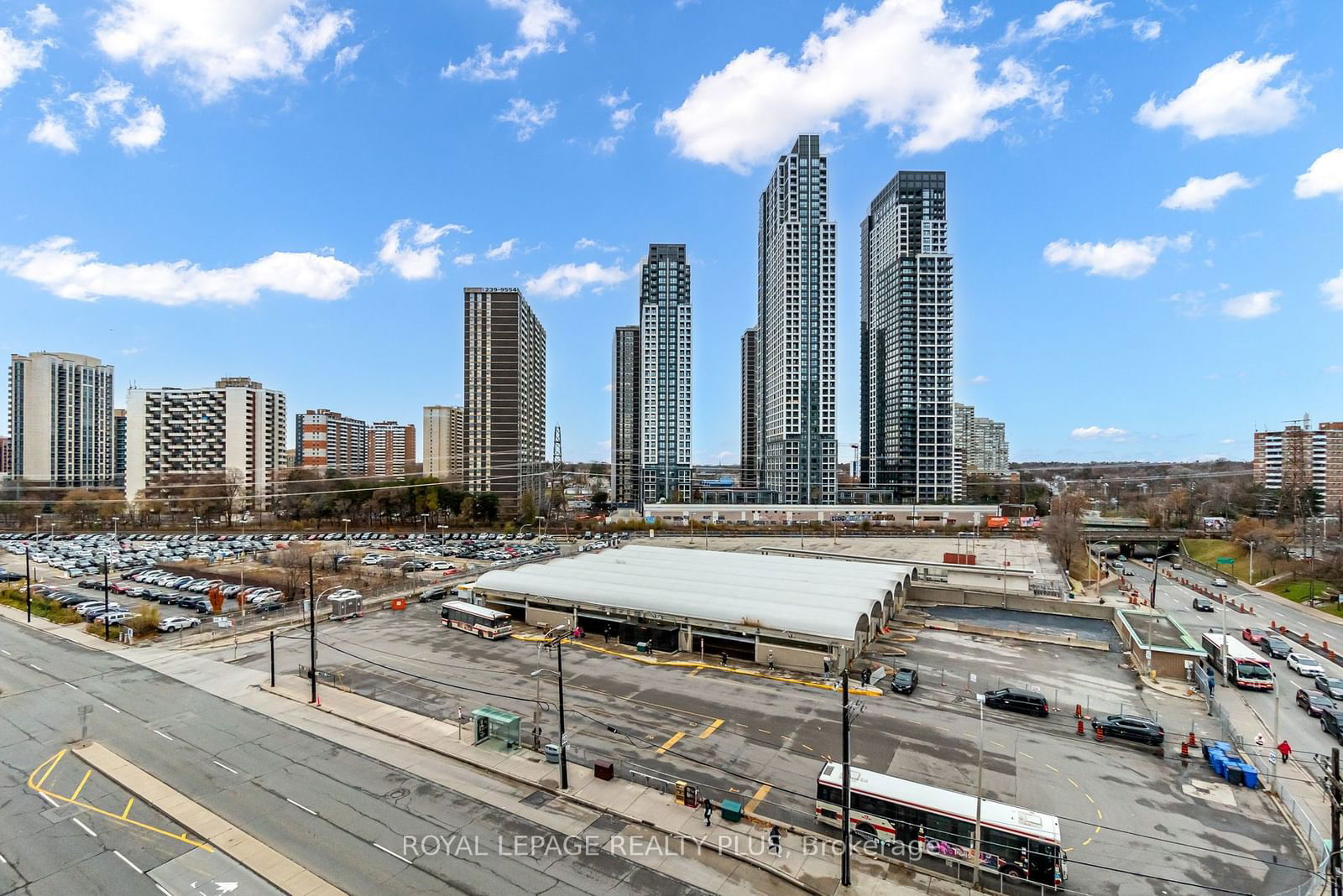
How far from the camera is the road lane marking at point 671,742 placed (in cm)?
2227

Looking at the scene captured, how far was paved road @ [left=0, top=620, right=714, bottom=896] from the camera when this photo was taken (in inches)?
589

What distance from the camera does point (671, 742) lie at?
23.0 metres

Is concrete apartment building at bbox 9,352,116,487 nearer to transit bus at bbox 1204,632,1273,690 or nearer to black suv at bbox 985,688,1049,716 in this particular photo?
black suv at bbox 985,688,1049,716

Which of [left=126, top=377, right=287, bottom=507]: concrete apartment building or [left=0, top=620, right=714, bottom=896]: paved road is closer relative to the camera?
[left=0, top=620, right=714, bottom=896]: paved road

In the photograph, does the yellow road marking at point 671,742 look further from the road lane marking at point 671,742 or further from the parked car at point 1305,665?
the parked car at point 1305,665

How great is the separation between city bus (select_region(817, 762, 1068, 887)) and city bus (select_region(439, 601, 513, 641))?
83.5 ft

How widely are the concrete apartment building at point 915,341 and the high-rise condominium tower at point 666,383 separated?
44.8 metres

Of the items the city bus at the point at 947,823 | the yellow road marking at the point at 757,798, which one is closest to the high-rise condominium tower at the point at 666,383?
the yellow road marking at the point at 757,798

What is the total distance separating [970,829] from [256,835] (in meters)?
19.4

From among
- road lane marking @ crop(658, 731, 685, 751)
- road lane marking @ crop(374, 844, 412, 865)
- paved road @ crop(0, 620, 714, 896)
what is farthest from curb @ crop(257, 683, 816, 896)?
road lane marking @ crop(374, 844, 412, 865)

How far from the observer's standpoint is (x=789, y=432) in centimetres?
12456

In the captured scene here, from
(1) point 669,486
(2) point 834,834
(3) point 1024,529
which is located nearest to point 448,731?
(2) point 834,834

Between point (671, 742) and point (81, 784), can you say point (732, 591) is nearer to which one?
point (671, 742)

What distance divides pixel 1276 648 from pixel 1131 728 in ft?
81.5
